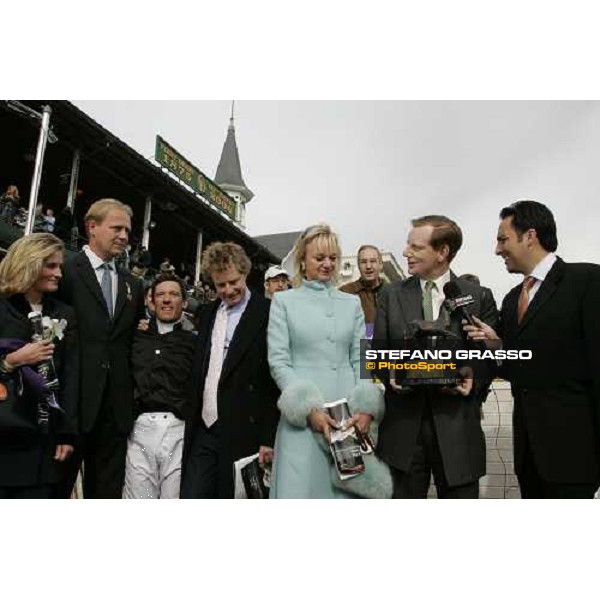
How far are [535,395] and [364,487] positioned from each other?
3.05 ft

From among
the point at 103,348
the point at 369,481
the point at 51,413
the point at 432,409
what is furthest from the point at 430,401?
the point at 51,413

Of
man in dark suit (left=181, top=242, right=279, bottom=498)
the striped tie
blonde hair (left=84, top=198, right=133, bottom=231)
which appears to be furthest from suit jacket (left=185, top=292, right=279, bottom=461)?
blonde hair (left=84, top=198, right=133, bottom=231)

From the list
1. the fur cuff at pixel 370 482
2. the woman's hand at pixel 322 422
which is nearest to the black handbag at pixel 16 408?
the woman's hand at pixel 322 422

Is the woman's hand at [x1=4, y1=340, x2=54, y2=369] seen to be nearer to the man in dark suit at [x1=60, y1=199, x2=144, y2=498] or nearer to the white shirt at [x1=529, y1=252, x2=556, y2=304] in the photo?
the man in dark suit at [x1=60, y1=199, x2=144, y2=498]

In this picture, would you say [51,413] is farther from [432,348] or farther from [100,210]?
[432,348]

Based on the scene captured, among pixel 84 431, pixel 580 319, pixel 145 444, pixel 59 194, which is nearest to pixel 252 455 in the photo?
pixel 145 444

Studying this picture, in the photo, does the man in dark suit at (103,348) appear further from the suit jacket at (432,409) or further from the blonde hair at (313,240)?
the suit jacket at (432,409)

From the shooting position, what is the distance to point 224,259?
3.13m

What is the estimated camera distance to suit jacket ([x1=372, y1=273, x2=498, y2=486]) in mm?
2574

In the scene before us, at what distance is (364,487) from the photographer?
2.61 meters

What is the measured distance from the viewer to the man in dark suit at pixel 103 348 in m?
3.02

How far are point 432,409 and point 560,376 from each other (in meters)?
0.63

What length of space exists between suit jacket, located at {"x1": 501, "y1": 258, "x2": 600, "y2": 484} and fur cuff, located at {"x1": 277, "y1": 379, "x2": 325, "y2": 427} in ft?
3.16

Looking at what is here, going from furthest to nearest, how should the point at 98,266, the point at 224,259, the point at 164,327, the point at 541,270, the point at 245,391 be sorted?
1. the point at 164,327
2. the point at 98,266
3. the point at 224,259
4. the point at 245,391
5. the point at 541,270
